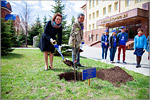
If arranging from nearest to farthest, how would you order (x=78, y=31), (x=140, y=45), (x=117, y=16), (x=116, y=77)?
(x=116, y=77)
(x=78, y=31)
(x=140, y=45)
(x=117, y=16)

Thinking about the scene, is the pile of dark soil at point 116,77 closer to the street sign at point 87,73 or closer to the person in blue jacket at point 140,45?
the street sign at point 87,73

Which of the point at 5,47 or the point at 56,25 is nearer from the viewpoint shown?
the point at 56,25

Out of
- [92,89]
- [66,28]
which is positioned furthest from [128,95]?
[66,28]

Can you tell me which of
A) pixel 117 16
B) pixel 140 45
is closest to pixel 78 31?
pixel 140 45

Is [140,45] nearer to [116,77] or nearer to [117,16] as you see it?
[116,77]

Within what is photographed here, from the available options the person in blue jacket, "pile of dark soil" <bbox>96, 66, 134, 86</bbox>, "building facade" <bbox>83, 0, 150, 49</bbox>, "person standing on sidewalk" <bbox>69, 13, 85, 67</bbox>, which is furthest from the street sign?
"building facade" <bbox>83, 0, 150, 49</bbox>

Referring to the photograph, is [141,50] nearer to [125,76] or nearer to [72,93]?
[125,76]

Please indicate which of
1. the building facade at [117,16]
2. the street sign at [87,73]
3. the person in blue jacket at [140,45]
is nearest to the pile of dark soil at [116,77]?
the street sign at [87,73]

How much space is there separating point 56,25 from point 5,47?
6231 millimetres

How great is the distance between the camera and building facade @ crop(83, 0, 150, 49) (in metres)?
16.5

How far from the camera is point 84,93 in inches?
87.8

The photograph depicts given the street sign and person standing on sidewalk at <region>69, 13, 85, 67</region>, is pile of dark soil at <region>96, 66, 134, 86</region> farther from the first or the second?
person standing on sidewalk at <region>69, 13, 85, 67</region>

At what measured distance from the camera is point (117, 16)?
1962cm

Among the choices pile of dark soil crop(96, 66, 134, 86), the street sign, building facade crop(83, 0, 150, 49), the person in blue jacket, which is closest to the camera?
the street sign
